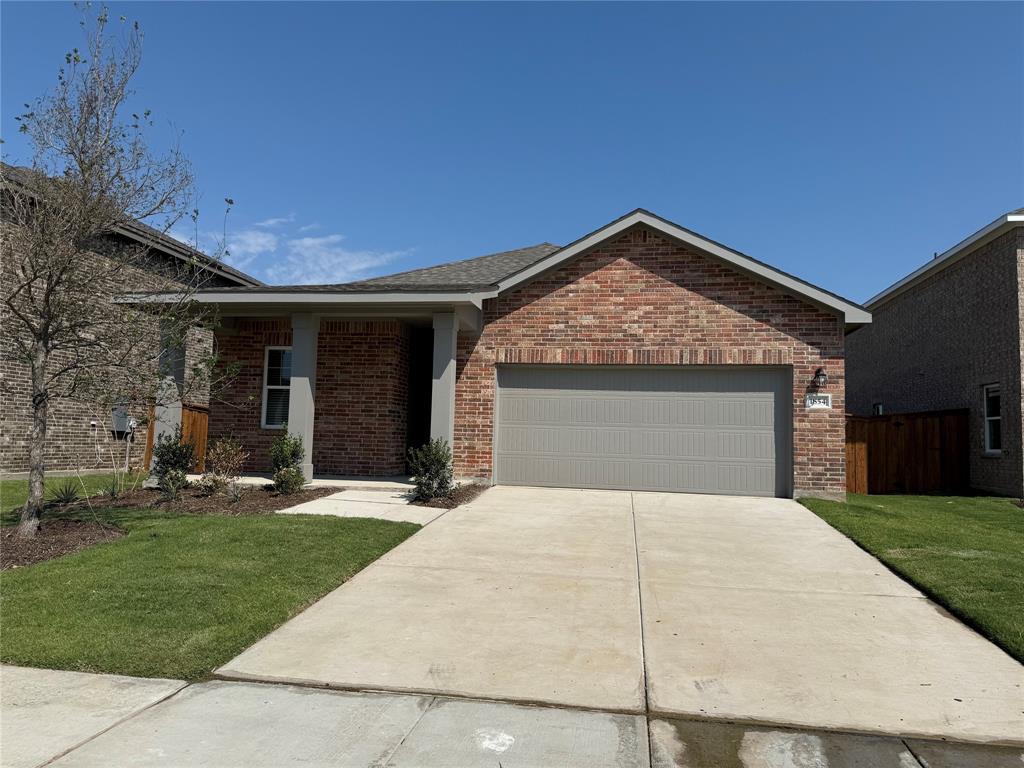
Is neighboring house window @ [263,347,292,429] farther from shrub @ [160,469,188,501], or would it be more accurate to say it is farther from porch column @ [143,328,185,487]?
shrub @ [160,469,188,501]

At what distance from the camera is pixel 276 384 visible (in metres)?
13.9

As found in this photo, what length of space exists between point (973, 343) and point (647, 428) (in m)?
8.78

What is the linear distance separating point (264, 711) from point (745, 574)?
4.89 meters

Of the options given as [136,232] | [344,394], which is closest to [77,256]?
[136,232]

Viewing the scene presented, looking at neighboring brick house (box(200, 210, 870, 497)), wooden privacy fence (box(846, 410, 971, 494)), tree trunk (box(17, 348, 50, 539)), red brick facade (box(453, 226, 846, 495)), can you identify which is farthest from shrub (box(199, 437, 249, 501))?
wooden privacy fence (box(846, 410, 971, 494))

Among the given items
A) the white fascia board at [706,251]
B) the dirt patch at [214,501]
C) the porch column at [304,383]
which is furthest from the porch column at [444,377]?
the porch column at [304,383]

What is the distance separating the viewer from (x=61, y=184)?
7020mm

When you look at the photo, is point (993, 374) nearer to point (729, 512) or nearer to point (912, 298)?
point (912, 298)

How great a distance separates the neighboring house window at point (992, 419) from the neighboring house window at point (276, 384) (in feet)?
49.7

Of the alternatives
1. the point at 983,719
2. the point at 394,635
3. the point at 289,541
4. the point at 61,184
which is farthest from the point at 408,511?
the point at 983,719

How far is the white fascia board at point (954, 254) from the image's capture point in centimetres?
1345

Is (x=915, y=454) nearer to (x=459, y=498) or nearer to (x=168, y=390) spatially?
(x=459, y=498)

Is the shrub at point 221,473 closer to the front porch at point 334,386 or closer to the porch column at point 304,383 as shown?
the porch column at point 304,383

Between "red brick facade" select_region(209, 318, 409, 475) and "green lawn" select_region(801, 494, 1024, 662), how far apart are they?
787 centimetres
